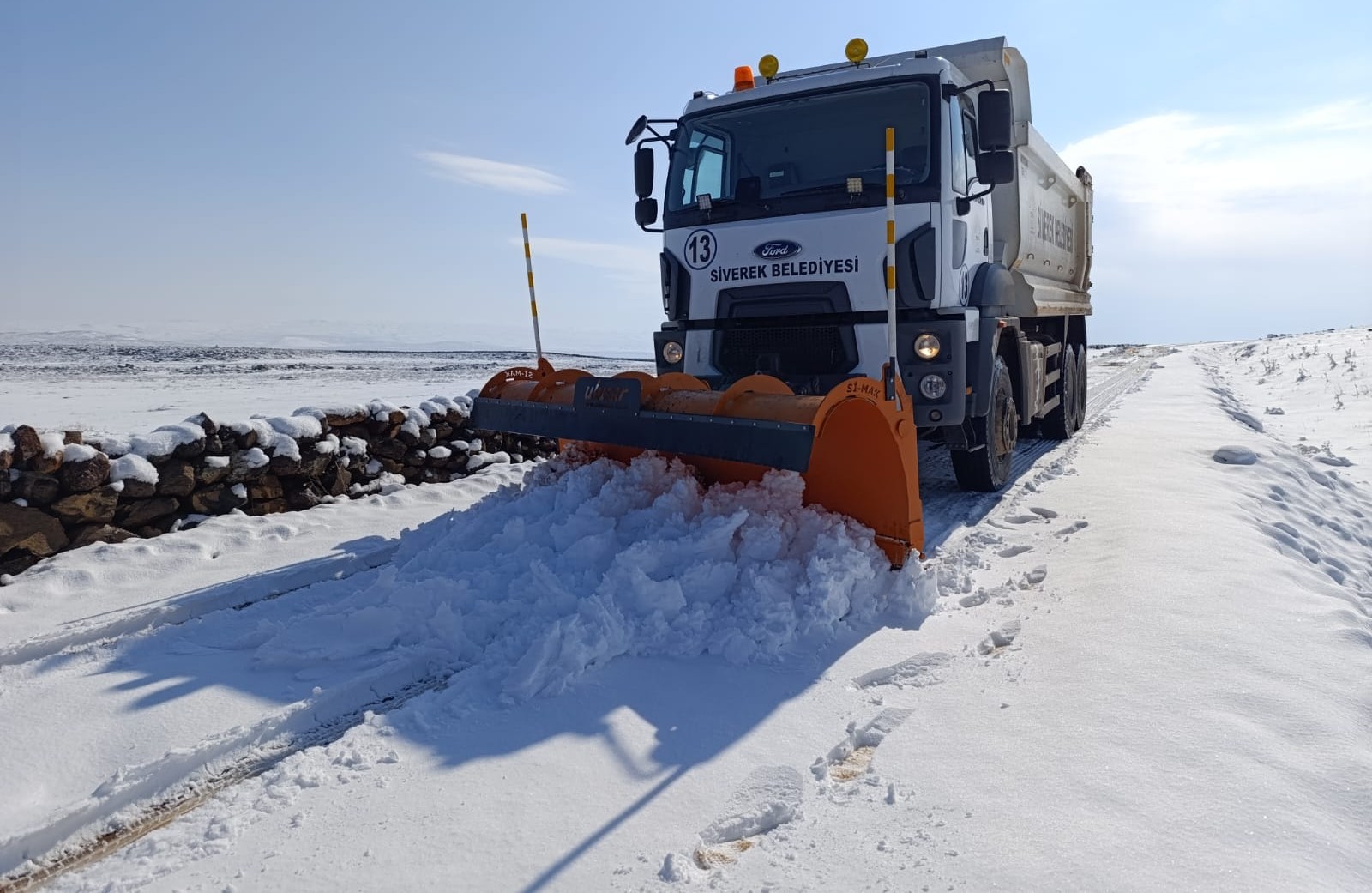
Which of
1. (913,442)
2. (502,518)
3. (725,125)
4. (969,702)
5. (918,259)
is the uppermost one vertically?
(725,125)

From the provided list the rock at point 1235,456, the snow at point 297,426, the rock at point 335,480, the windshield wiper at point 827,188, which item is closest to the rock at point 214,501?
the snow at point 297,426

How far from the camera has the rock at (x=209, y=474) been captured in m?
5.32

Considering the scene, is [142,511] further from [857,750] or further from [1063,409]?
[1063,409]

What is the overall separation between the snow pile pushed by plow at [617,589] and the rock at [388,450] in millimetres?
2778

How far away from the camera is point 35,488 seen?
15.0 ft

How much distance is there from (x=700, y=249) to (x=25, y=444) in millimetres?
4102

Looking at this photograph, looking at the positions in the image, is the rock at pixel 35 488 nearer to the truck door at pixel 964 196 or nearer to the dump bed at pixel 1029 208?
the truck door at pixel 964 196

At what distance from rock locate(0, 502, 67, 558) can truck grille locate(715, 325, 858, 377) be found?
4.03 meters

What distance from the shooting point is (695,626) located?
3230 mm

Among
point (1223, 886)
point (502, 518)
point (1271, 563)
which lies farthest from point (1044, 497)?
point (1223, 886)

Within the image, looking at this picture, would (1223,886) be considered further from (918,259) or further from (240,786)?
(918,259)

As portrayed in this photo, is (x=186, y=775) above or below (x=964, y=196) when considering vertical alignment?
below

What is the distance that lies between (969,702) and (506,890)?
1631mm

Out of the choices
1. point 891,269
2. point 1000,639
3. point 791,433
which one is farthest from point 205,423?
point 1000,639
